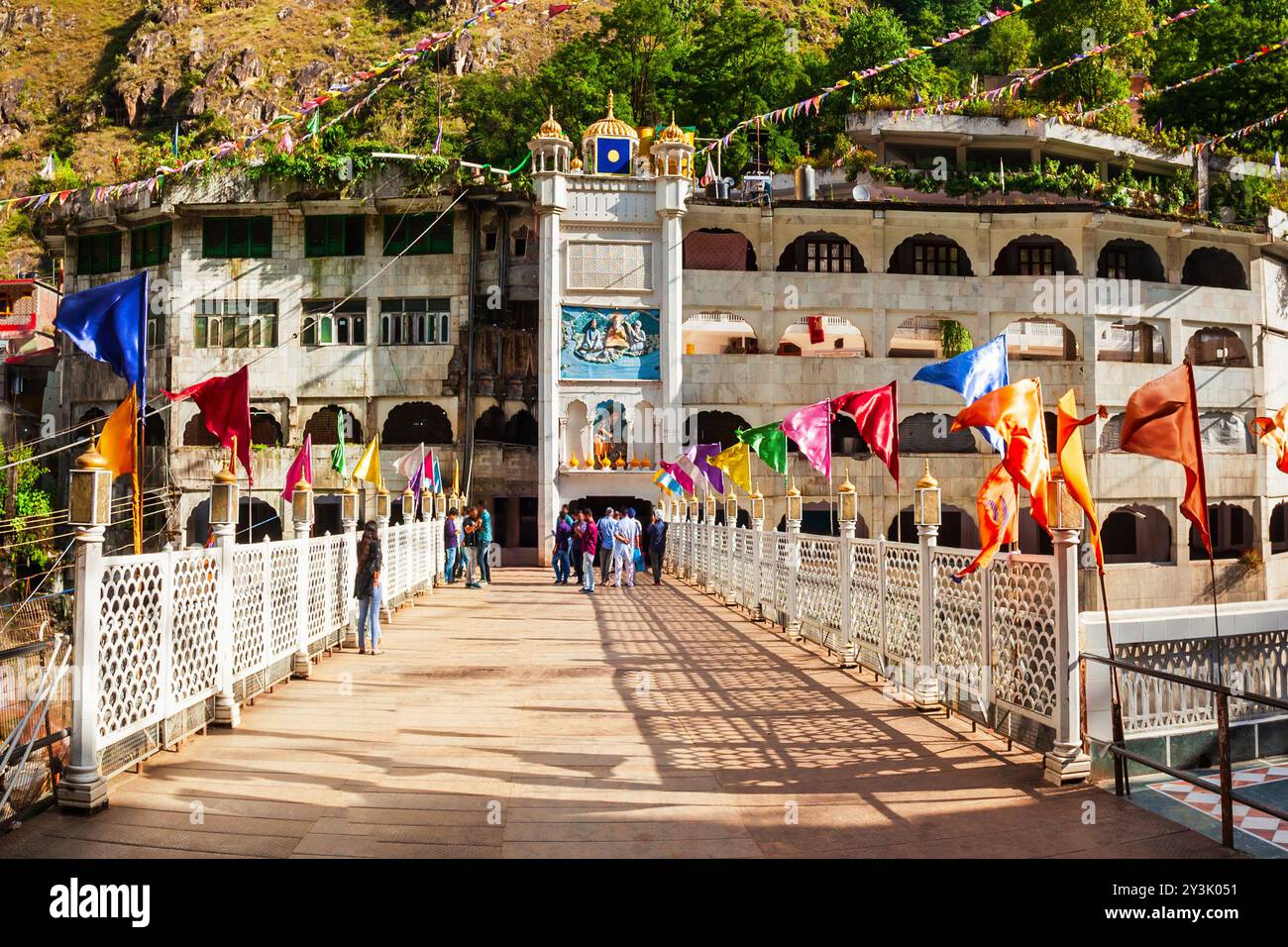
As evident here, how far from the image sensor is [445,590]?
23531 mm

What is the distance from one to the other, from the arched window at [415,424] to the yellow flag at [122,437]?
95.6 ft

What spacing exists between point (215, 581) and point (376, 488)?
1013 centimetres

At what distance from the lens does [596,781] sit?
22.1 ft

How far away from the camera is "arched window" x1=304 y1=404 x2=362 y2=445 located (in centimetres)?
3716

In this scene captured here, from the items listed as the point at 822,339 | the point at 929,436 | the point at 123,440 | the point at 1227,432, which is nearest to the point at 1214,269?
the point at 1227,432

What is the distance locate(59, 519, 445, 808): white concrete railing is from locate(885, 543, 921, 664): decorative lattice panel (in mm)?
6031

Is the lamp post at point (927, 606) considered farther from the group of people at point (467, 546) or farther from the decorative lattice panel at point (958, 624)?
the group of people at point (467, 546)

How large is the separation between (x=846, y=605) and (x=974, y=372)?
3.01m

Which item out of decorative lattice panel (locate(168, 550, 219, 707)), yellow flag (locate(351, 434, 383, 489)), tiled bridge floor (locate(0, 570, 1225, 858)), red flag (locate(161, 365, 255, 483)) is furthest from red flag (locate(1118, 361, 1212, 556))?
yellow flag (locate(351, 434, 383, 489))

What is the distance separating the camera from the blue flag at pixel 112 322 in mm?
8914

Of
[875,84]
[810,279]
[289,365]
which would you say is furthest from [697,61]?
[289,365]

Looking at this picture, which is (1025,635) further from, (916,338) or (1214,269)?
(1214,269)

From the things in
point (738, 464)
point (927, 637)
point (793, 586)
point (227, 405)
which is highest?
point (227, 405)

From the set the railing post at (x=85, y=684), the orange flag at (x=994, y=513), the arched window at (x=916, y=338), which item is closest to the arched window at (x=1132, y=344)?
the arched window at (x=916, y=338)
